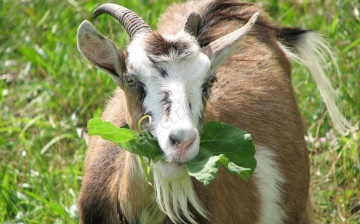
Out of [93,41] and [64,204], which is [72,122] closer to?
[64,204]

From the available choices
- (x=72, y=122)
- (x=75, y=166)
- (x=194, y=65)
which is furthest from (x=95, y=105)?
(x=194, y=65)

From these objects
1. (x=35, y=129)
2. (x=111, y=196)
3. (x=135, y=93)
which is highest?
(x=135, y=93)

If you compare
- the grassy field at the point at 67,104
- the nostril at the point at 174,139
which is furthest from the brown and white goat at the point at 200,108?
the grassy field at the point at 67,104

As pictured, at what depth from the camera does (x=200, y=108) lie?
4.82 metres

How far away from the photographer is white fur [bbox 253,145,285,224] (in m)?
5.79

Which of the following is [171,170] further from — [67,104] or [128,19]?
[67,104]

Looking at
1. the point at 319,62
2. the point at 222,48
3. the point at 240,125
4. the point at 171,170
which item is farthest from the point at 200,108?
the point at 319,62

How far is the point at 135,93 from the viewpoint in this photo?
4.91 metres

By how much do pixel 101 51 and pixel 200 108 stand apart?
0.66 meters

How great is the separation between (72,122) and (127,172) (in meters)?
2.66

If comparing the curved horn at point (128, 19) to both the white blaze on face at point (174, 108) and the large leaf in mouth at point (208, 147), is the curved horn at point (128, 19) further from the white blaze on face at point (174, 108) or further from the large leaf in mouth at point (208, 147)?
the large leaf in mouth at point (208, 147)

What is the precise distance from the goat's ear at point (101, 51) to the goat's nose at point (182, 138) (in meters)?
0.71

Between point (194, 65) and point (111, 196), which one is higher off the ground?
point (194, 65)

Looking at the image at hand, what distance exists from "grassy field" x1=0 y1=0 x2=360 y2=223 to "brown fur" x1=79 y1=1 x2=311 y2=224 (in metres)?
→ 0.60
